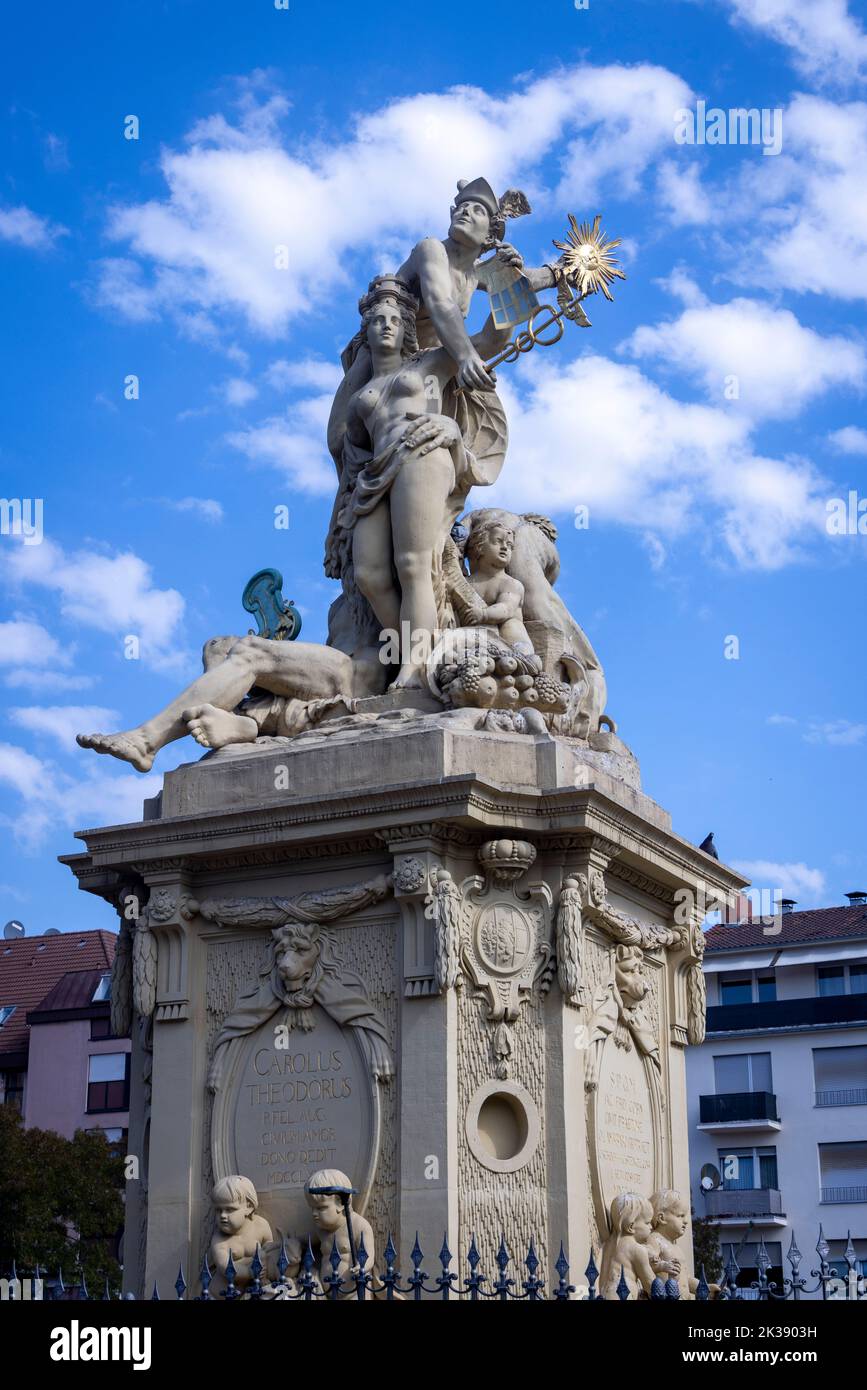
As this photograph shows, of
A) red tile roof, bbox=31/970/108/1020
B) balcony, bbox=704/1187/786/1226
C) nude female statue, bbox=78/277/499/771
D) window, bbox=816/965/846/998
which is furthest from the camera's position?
red tile roof, bbox=31/970/108/1020

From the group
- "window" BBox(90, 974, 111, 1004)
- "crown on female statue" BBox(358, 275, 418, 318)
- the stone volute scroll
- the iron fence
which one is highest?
"window" BBox(90, 974, 111, 1004)

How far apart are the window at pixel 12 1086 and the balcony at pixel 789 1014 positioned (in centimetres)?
1883

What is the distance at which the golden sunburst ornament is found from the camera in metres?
16.3

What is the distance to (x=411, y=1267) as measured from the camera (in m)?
12.3

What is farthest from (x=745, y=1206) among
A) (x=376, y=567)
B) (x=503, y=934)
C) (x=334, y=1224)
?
(x=334, y=1224)

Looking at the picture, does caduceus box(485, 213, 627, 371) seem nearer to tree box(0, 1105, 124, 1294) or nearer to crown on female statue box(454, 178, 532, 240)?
crown on female statue box(454, 178, 532, 240)

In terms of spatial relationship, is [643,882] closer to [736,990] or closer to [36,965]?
[736,990]

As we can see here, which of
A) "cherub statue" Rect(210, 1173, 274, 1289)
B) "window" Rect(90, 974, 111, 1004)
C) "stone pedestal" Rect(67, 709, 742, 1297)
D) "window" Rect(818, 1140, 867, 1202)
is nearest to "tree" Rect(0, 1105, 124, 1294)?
"window" Rect(90, 974, 111, 1004)

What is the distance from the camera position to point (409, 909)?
1289 centimetres

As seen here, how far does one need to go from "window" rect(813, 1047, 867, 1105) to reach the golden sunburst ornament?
1517 inches

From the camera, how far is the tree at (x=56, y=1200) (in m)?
37.4

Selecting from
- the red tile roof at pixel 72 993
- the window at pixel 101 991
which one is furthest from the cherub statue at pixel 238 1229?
the red tile roof at pixel 72 993
